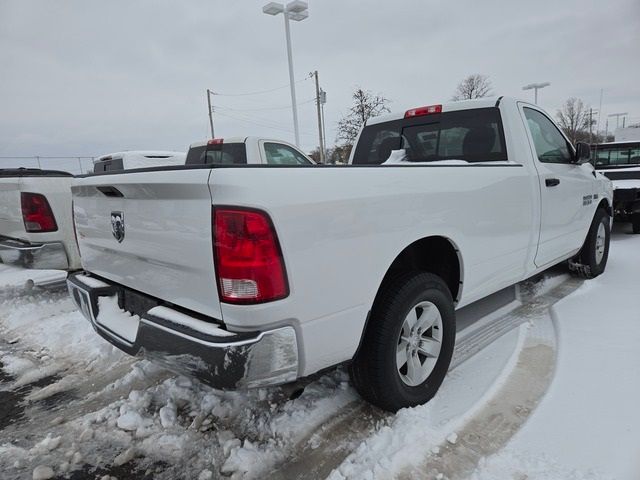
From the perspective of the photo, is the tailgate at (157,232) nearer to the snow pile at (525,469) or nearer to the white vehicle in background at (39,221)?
the snow pile at (525,469)

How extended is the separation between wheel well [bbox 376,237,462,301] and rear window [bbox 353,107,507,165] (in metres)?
1.18

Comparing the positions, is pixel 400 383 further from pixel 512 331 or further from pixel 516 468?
pixel 512 331

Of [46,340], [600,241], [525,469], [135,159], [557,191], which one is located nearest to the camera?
[525,469]

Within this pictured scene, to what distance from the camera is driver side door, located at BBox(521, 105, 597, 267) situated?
11.5 feet

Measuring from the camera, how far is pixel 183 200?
1.77 metres

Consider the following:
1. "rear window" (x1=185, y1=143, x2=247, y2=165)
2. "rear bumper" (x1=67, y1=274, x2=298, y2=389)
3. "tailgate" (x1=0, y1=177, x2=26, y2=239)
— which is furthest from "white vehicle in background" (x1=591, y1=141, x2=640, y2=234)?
"tailgate" (x1=0, y1=177, x2=26, y2=239)

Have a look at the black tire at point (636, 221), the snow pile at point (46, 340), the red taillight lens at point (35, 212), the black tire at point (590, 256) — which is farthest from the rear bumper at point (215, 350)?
the black tire at point (636, 221)

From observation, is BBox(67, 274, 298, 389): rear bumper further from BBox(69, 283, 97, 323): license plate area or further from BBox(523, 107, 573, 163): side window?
BBox(523, 107, 573, 163): side window

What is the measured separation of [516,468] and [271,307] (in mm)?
1388

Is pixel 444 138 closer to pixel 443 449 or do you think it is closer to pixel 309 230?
pixel 309 230

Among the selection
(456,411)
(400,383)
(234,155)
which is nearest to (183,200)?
(400,383)

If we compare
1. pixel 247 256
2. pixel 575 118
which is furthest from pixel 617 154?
pixel 575 118

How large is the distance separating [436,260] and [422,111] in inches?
67.0

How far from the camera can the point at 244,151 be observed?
6.13 metres
